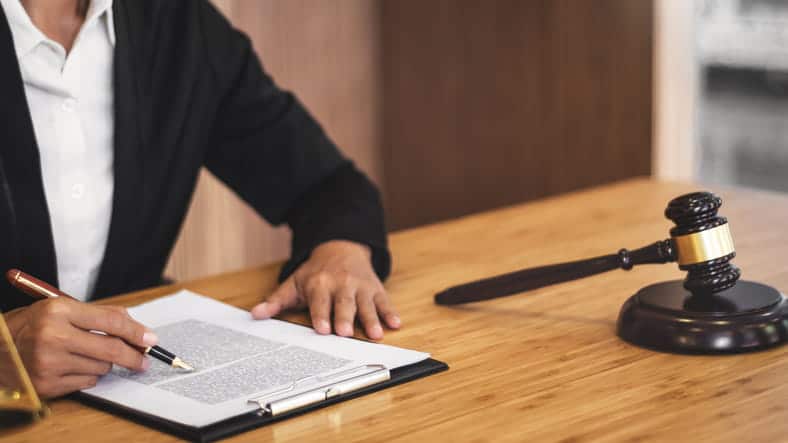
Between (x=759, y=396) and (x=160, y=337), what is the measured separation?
0.65m

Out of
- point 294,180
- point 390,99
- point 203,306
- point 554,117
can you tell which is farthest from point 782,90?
point 203,306

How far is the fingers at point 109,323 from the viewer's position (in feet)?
3.68

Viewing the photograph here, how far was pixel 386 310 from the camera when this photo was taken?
1341 millimetres

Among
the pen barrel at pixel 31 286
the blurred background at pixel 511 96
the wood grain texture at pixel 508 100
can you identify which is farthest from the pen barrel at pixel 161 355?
the wood grain texture at pixel 508 100

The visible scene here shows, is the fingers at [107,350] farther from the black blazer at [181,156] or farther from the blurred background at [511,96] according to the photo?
the blurred background at [511,96]

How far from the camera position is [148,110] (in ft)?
5.73

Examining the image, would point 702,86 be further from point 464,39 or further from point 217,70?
point 217,70

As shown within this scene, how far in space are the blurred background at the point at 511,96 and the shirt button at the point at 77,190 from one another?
1.77 m

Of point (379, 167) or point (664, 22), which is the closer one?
point (664, 22)

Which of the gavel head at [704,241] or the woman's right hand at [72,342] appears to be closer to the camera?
the woman's right hand at [72,342]

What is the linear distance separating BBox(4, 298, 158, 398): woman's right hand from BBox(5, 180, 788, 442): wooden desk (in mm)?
31

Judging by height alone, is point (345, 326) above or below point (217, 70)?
below

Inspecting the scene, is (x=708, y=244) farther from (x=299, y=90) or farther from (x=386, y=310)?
(x=299, y=90)

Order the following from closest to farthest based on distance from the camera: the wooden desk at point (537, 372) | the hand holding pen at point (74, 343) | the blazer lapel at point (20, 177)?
1. the wooden desk at point (537, 372)
2. the hand holding pen at point (74, 343)
3. the blazer lapel at point (20, 177)
